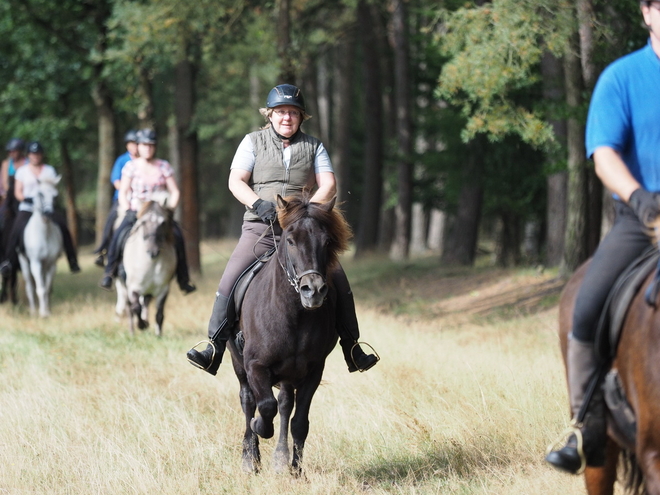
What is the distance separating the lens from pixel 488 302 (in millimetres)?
17188

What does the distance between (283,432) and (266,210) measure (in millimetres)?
1688

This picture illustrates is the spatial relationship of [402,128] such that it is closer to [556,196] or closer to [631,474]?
[556,196]

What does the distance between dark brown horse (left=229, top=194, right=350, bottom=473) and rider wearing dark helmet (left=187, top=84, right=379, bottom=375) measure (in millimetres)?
276

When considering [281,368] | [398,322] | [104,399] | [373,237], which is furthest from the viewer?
[373,237]

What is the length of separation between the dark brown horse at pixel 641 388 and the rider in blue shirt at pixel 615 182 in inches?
6.0

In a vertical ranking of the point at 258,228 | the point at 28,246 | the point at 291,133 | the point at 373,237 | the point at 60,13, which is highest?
the point at 60,13

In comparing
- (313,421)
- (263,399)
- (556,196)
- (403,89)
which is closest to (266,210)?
(263,399)

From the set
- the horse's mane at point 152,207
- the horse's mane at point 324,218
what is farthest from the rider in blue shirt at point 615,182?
the horse's mane at point 152,207

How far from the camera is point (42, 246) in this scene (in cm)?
1645

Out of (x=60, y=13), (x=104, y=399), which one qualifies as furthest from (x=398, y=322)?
(x=60, y=13)

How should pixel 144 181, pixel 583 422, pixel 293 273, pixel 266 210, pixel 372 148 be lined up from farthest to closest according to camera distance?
pixel 372 148 → pixel 144 181 → pixel 266 210 → pixel 293 273 → pixel 583 422

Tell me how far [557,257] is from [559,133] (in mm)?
2535

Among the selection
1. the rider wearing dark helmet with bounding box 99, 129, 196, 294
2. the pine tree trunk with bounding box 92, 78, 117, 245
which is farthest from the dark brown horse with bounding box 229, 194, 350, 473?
the pine tree trunk with bounding box 92, 78, 117, 245

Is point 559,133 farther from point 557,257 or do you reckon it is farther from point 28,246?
point 28,246
